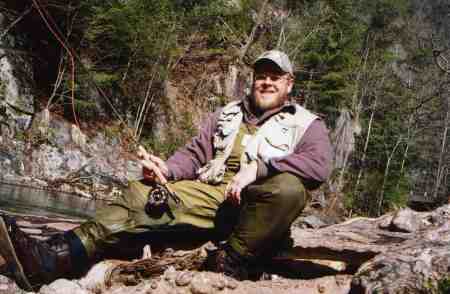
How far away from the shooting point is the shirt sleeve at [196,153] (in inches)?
134

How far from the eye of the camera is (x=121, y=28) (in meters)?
18.3

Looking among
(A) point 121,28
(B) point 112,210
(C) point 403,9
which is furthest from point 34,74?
(C) point 403,9

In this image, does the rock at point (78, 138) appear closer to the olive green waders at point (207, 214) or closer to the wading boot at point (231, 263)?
the olive green waders at point (207, 214)

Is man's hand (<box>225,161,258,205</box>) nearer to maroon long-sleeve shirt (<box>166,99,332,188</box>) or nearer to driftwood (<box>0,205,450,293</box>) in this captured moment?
maroon long-sleeve shirt (<box>166,99,332,188</box>)

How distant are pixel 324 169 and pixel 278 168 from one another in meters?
0.32

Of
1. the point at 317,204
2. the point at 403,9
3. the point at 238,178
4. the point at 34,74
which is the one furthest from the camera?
the point at 403,9

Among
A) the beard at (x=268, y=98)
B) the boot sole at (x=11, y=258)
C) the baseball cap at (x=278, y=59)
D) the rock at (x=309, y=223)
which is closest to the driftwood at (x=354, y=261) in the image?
the boot sole at (x=11, y=258)

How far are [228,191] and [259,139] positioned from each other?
1.72 ft

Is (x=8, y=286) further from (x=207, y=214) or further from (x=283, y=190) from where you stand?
(x=283, y=190)

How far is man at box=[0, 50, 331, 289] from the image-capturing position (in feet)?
8.79

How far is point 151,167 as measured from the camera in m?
3.03

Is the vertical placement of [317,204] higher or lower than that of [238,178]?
lower

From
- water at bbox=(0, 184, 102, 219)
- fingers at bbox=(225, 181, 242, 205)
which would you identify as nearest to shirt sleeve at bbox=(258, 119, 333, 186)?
fingers at bbox=(225, 181, 242, 205)

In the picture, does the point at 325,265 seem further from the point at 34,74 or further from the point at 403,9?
the point at 403,9
